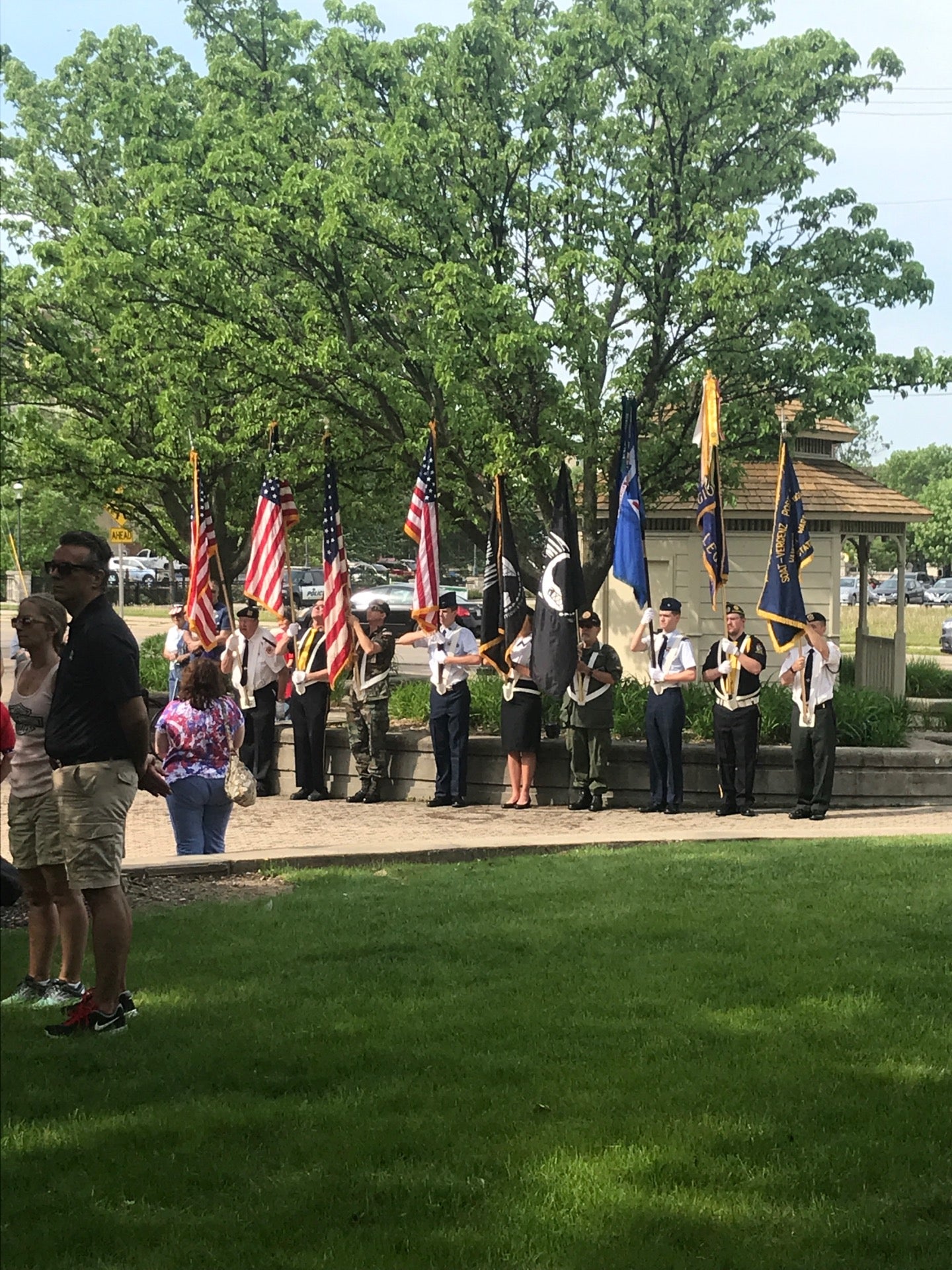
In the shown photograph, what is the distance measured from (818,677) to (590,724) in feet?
7.20

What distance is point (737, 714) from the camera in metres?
14.3

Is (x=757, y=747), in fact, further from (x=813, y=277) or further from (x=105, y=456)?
(x=105, y=456)

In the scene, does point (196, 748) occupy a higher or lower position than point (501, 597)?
lower

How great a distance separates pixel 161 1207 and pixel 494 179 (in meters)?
14.4

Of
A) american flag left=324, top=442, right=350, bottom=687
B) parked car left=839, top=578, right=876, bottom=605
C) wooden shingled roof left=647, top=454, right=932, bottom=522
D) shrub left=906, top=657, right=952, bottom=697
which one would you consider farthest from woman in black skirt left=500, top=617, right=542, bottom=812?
parked car left=839, top=578, right=876, bottom=605

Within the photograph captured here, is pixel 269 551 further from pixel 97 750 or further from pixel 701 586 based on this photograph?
pixel 97 750

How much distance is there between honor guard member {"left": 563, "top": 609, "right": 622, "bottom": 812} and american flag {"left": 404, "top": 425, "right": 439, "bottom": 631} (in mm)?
1721

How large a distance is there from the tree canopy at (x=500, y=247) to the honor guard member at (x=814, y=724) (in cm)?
368

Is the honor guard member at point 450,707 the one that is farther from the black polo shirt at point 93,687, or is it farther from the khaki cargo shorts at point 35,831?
the black polo shirt at point 93,687

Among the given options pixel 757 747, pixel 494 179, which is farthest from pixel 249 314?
pixel 757 747

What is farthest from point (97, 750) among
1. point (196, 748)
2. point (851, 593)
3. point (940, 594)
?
point (940, 594)

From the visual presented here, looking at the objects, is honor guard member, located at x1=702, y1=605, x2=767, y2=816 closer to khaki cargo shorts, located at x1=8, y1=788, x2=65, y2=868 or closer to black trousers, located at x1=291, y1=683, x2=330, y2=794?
black trousers, located at x1=291, y1=683, x2=330, y2=794

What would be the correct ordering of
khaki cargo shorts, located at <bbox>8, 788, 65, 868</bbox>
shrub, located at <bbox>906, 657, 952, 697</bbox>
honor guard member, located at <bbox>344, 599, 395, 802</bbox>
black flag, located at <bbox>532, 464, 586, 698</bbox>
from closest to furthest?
1. khaki cargo shorts, located at <bbox>8, 788, 65, 868</bbox>
2. black flag, located at <bbox>532, 464, 586, 698</bbox>
3. honor guard member, located at <bbox>344, 599, 395, 802</bbox>
4. shrub, located at <bbox>906, 657, 952, 697</bbox>

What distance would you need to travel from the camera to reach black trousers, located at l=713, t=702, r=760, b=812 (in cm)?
1431
